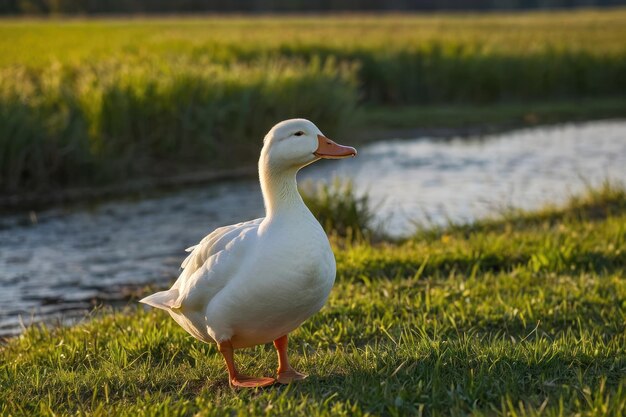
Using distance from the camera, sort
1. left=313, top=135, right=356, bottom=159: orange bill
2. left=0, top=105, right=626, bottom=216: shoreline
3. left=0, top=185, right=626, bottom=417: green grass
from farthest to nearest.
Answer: left=0, top=105, right=626, bottom=216: shoreline, left=313, top=135, right=356, bottom=159: orange bill, left=0, top=185, right=626, bottom=417: green grass

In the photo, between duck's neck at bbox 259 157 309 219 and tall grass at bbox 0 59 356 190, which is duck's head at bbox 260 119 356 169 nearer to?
duck's neck at bbox 259 157 309 219

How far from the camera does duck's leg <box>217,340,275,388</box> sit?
491cm

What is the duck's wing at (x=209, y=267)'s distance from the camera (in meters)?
4.82

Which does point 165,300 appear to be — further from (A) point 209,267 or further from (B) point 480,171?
(B) point 480,171

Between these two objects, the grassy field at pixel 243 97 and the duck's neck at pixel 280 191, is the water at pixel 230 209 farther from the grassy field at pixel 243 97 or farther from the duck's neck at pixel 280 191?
the duck's neck at pixel 280 191

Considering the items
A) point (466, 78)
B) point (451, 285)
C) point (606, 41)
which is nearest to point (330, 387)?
point (451, 285)

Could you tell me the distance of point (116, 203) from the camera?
13.5 m

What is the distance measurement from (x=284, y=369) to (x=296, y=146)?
1.20m

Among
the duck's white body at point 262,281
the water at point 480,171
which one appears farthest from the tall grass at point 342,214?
the duck's white body at point 262,281

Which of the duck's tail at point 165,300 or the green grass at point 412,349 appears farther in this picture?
the duck's tail at point 165,300

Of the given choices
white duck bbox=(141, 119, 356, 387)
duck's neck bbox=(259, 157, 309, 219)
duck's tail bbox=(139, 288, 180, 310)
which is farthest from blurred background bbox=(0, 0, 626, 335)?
duck's neck bbox=(259, 157, 309, 219)

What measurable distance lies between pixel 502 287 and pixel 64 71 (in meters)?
12.9

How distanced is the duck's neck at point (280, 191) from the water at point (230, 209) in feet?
8.63

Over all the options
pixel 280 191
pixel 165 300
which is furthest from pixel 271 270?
pixel 165 300
